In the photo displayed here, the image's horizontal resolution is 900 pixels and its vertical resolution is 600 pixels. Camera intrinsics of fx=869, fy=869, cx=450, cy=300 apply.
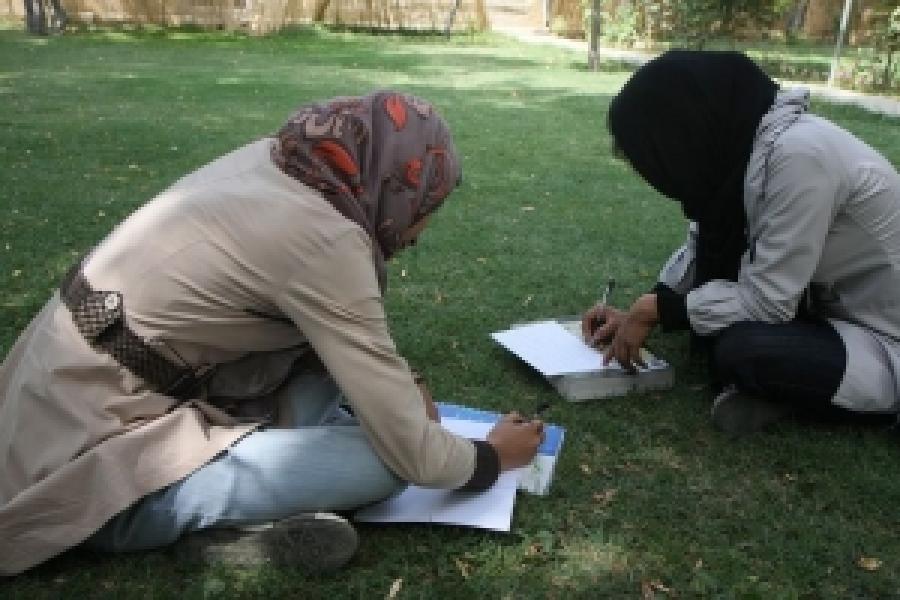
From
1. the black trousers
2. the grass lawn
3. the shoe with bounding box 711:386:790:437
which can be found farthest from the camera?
the shoe with bounding box 711:386:790:437

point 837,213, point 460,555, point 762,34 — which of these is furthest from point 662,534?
point 762,34

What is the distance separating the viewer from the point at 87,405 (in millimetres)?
1604

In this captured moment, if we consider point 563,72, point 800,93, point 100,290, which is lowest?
point 563,72

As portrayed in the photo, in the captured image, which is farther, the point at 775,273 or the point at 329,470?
the point at 775,273

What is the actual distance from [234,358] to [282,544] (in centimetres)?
39

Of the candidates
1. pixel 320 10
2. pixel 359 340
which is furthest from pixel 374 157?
pixel 320 10

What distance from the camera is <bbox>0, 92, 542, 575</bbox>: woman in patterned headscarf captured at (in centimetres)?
158

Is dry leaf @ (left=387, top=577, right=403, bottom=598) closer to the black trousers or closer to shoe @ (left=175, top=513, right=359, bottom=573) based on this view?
shoe @ (left=175, top=513, right=359, bottom=573)

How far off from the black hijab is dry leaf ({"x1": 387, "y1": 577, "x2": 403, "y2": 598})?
51.0 inches

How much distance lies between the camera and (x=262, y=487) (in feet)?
5.56

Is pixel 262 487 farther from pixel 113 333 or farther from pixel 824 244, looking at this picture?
pixel 824 244

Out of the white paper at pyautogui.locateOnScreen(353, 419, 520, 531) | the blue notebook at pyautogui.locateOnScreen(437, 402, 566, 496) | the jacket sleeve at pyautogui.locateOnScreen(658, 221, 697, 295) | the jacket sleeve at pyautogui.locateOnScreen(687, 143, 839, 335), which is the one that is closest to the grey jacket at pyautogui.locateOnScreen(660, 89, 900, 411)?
the jacket sleeve at pyautogui.locateOnScreen(687, 143, 839, 335)

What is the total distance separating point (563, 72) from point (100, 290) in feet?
36.7

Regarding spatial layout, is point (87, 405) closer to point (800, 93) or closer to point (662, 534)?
point (662, 534)
